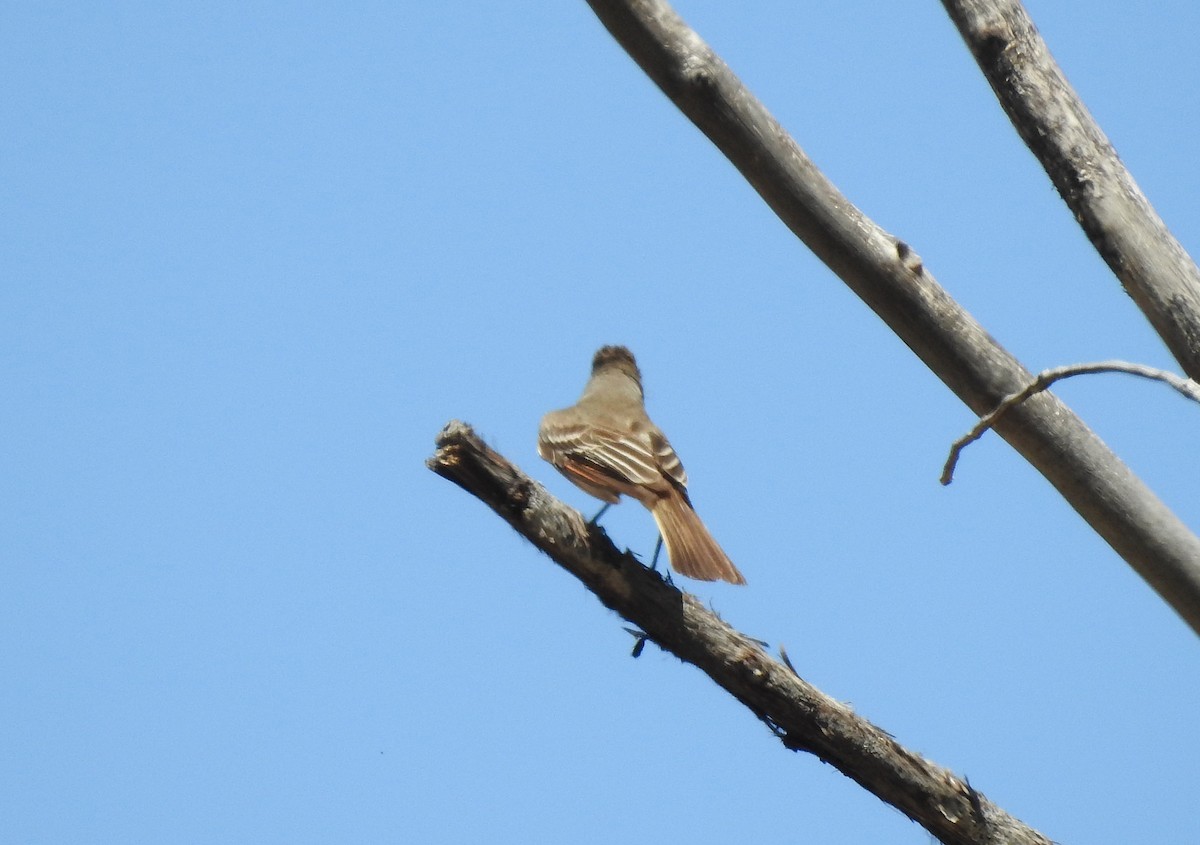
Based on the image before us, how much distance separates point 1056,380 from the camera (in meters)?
4.41

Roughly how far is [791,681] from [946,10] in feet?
8.41

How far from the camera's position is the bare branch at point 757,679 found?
5.20 meters

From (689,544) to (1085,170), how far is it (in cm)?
280

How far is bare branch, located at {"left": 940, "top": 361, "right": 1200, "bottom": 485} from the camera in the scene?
4.12m

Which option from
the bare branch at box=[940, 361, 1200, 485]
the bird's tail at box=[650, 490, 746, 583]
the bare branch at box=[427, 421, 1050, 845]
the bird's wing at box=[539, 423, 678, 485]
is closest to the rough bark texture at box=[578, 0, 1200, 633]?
the bare branch at box=[940, 361, 1200, 485]

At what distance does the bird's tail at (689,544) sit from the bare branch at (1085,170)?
8.17 feet

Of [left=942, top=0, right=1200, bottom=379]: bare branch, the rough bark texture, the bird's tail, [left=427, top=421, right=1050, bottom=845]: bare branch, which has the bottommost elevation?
[left=427, top=421, right=1050, bottom=845]: bare branch

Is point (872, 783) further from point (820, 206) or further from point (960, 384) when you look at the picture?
point (820, 206)

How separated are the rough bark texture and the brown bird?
199cm

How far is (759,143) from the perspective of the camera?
14.6 feet

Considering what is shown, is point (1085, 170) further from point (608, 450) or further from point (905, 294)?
point (608, 450)

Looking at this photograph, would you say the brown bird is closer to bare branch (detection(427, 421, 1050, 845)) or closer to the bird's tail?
the bird's tail

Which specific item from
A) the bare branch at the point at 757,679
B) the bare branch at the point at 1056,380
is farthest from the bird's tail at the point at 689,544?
the bare branch at the point at 1056,380

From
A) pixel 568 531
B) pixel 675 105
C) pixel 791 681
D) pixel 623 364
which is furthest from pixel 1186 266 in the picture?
pixel 623 364
